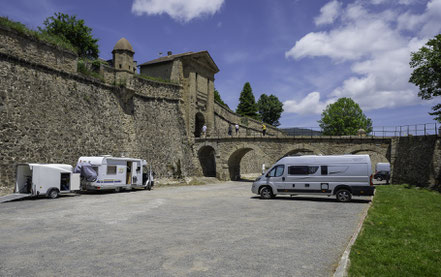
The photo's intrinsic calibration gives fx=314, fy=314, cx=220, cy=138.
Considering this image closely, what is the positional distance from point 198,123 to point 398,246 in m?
32.3

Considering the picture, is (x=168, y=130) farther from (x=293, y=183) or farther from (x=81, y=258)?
(x=81, y=258)

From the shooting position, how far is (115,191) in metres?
20.7

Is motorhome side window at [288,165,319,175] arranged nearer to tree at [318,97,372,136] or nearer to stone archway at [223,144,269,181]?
stone archway at [223,144,269,181]

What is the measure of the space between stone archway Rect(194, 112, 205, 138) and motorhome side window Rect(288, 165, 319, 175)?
21601 mm

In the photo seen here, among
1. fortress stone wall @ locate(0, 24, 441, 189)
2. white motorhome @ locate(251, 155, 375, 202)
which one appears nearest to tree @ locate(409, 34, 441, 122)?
fortress stone wall @ locate(0, 24, 441, 189)

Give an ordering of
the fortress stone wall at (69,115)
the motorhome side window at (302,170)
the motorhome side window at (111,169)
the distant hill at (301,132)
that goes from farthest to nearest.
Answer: the distant hill at (301,132) < the motorhome side window at (111,169) < the fortress stone wall at (69,115) < the motorhome side window at (302,170)

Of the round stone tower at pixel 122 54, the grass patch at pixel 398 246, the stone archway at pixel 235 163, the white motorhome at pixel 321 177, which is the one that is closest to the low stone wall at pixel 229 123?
the stone archway at pixel 235 163

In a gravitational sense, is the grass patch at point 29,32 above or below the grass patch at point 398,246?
above

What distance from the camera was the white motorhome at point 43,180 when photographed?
15.7 meters

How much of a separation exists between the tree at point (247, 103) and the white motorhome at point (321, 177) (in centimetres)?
4800

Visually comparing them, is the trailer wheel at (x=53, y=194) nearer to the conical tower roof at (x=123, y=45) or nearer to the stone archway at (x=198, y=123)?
Result: the conical tower roof at (x=123, y=45)

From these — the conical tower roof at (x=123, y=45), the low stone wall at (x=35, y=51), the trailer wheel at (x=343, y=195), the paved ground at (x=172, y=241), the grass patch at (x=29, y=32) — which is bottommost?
the paved ground at (x=172, y=241)

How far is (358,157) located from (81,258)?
13737 millimetres

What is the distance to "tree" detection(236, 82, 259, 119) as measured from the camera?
212ft
